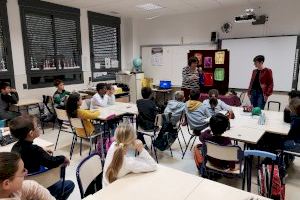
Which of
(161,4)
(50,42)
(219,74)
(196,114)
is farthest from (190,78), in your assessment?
(50,42)

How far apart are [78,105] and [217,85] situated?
3.65 metres

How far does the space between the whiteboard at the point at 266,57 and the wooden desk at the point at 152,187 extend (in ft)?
15.4

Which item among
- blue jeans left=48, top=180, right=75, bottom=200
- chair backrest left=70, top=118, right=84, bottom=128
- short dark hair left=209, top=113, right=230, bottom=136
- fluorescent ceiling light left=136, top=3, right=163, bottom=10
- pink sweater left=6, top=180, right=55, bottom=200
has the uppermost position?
fluorescent ceiling light left=136, top=3, right=163, bottom=10

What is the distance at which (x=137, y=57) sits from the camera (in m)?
7.69

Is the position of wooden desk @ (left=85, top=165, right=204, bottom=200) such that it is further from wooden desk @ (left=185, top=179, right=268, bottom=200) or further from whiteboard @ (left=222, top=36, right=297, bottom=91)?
whiteboard @ (left=222, top=36, right=297, bottom=91)

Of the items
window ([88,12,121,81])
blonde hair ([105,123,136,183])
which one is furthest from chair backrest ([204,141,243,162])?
window ([88,12,121,81])

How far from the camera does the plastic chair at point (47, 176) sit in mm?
1663

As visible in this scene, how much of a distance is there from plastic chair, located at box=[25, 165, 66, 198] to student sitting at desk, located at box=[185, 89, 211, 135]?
2.09 meters

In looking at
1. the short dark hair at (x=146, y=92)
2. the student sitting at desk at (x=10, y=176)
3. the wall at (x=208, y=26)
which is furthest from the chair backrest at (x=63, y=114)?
the wall at (x=208, y=26)

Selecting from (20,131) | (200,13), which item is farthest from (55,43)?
A: (20,131)

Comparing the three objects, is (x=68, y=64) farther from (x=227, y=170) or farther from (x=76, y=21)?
(x=227, y=170)

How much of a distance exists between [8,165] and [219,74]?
5.29 m

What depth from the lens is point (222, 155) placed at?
223cm

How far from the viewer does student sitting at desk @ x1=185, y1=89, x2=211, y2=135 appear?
3.43m
